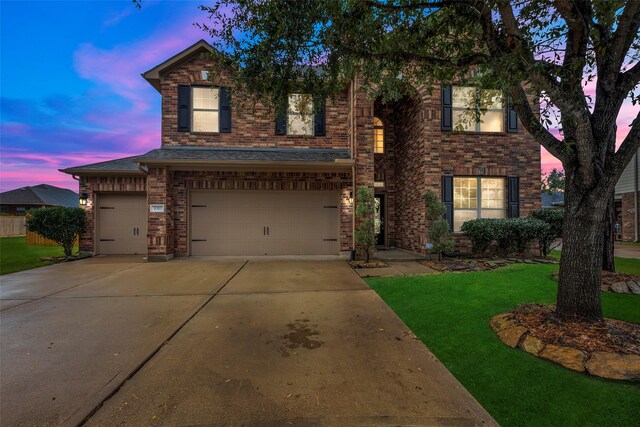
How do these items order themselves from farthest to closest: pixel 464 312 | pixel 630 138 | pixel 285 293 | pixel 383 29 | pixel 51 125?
pixel 51 125, pixel 285 293, pixel 383 29, pixel 464 312, pixel 630 138

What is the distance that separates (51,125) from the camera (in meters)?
24.5

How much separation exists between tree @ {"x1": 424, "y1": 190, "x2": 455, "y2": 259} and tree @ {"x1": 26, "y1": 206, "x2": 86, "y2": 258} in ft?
38.3

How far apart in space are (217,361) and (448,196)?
8680mm

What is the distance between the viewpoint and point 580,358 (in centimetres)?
249

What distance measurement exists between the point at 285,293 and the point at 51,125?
106 ft

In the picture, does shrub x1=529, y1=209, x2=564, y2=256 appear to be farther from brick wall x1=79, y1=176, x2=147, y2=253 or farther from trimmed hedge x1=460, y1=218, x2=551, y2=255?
brick wall x1=79, y1=176, x2=147, y2=253

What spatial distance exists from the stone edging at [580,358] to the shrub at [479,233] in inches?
225

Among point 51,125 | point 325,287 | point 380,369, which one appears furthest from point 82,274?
point 51,125

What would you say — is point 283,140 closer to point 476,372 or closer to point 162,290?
point 162,290

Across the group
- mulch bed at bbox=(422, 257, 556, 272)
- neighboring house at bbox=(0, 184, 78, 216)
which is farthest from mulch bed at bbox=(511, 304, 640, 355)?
neighboring house at bbox=(0, 184, 78, 216)

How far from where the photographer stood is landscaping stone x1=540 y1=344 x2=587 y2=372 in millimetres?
2446

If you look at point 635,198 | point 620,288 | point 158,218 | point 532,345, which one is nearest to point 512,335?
point 532,345

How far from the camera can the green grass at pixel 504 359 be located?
75.7 inches

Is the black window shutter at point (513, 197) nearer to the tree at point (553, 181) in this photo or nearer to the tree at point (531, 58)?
the tree at point (531, 58)
